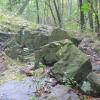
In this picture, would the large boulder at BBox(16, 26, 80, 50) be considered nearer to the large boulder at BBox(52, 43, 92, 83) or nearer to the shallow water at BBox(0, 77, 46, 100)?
the large boulder at BBox(52, 43, 92, 83)

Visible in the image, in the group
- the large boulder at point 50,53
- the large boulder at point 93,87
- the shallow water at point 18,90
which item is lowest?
the shallow water at point 18,90

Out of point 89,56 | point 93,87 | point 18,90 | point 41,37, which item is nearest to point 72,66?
point 93,87

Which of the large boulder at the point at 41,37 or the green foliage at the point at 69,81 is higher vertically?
the large boulder at the point at 41,37

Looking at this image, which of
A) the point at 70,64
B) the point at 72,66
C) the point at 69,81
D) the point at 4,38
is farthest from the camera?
the point at 4,38

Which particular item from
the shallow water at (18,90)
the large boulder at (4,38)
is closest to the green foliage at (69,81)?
the shallow water at (18,90)

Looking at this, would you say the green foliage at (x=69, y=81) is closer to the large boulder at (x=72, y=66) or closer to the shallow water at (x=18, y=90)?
the large boulder at (x=72, y=66)

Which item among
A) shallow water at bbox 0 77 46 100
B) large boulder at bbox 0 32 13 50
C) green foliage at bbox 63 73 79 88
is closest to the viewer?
shallow water at bbox 0 77 46 100

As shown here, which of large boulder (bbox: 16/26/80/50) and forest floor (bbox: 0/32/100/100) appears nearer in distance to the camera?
forest floor (bbox: 0/32/100/100)

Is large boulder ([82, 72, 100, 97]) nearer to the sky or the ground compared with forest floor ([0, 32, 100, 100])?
nearer to the sky

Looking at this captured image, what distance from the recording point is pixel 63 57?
812 cm

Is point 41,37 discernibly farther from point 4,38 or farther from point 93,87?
point 93,87

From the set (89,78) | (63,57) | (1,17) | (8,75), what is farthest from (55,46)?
(1,17)

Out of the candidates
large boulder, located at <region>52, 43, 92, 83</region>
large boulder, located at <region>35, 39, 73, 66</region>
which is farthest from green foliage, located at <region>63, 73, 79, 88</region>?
large boulder, located at <region>35, 39, 73, 66</region>

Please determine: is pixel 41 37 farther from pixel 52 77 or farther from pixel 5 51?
pixel 52 77
